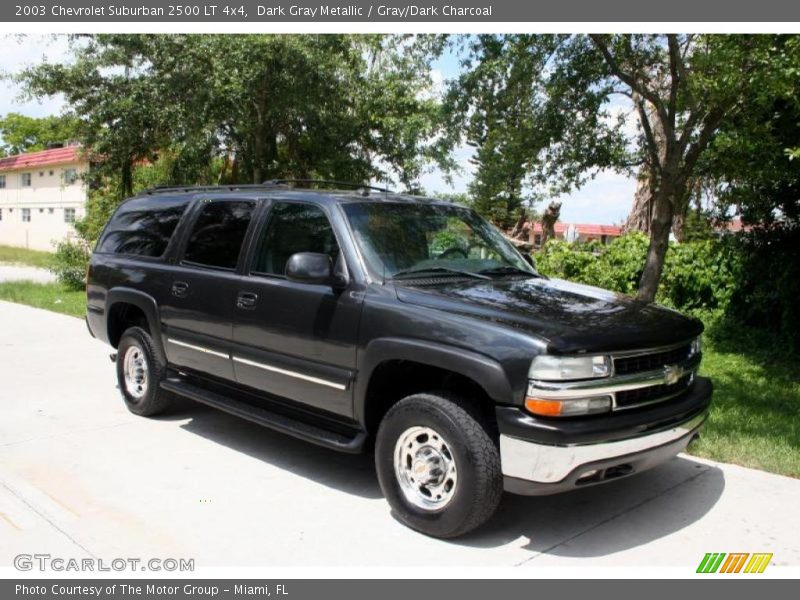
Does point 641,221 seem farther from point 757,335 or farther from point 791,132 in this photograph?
point 791,132

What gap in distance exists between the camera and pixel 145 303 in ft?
20.2

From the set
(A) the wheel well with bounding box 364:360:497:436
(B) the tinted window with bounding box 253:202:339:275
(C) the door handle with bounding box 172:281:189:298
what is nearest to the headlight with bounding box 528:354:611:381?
(A) the wheel well with bounding box 364:360:497:436

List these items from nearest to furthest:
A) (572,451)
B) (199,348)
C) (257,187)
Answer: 1. (572,451)
2. (199,348)
3. (257,187)

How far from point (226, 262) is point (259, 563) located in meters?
2.41

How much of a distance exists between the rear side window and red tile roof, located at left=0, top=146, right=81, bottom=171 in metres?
30.1

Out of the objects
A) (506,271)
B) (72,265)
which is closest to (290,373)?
(506,271)

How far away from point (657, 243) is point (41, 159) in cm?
3745

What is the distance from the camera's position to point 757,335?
9617mm

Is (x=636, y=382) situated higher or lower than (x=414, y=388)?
higher

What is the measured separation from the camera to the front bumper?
3633 millimetres

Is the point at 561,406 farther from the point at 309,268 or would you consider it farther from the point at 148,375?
the point at 148,375

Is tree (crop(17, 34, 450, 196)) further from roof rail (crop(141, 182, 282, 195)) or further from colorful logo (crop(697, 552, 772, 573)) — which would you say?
colorful logo (crop(697, 552, 772, 573))

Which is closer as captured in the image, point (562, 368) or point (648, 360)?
point (562, 368)

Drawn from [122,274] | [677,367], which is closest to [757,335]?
[677,367]
